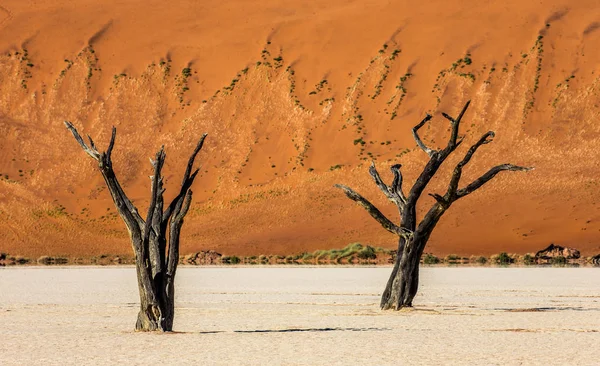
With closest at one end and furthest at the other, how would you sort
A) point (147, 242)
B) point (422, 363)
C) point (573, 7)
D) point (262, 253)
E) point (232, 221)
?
point (422, 363) < point (147, 242) < point (262, 253) < point (232, 221) < point (573, 7)

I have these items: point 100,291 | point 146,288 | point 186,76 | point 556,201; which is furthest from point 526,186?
point 146,288

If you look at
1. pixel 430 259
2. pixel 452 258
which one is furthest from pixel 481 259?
pixel 430 259

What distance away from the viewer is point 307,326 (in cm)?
2197

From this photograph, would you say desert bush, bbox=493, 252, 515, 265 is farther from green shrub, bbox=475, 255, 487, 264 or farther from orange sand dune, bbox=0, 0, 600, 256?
orange sand dune, bbox=0, 0, 600, 256

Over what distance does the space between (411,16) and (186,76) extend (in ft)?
68.6

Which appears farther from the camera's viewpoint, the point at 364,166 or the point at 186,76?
the point at 186,76

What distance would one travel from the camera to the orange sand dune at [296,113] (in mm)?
83375

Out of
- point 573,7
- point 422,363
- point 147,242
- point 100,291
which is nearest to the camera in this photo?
point 422,363

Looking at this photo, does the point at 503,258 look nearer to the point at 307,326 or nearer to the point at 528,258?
the point at 528,258

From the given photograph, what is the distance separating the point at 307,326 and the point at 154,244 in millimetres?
3514

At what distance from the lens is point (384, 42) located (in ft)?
329

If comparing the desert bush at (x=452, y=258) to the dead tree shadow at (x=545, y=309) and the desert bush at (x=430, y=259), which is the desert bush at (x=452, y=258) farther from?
the dead tree shadow at (x=545, y=309)

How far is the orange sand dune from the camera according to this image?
83375 millimetres

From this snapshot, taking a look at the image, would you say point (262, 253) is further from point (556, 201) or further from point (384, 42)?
point (384, 42)
